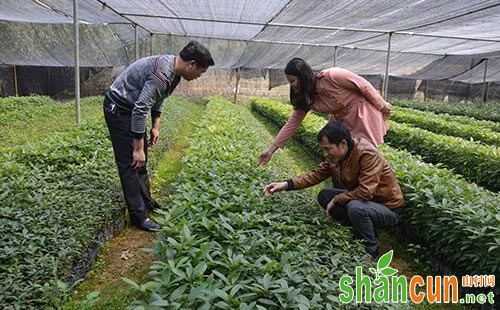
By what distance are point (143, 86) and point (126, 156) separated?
672 millimetres

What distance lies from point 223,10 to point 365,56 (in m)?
8.57

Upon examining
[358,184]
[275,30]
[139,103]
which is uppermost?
[275,30]

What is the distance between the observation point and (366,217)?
2.98 metres

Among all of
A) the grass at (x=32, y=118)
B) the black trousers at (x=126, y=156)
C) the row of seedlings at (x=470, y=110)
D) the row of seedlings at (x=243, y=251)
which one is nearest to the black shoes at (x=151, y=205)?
the black trousers at (x=126, y=156)

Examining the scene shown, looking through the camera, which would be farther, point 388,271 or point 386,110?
point 386,110

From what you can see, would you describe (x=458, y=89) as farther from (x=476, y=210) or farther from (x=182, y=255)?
(x=182, y=255)

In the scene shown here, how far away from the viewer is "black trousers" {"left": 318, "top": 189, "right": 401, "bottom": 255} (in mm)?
2980

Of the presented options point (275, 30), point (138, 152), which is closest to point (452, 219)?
point (138, 152)

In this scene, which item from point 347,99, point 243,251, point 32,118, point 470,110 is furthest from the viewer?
point 470,110

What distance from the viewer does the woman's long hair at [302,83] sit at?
3150mm

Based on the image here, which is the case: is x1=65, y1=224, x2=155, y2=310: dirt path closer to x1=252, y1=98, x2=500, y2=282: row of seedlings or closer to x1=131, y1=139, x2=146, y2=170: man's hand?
x1=131, y1=139, x2=146, y2=170: man's hand

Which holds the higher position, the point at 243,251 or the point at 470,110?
the point at 470,110

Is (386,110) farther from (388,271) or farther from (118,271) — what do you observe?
(118,271)

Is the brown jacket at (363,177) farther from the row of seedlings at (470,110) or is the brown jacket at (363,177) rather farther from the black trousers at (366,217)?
the row of seedlings at (470,110)
